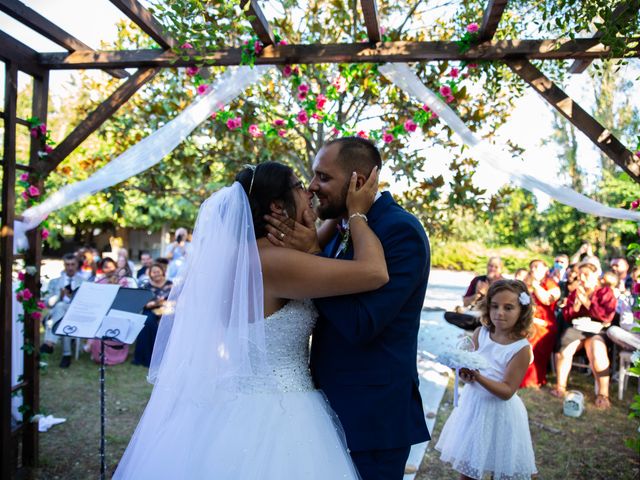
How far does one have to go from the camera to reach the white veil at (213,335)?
2.19 m

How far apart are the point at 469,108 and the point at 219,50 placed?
125 inches

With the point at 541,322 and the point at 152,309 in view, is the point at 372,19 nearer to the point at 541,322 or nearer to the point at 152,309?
the point at 541,322

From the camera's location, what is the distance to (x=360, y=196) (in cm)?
234

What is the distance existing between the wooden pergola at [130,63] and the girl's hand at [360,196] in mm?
1791

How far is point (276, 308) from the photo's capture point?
232 centimetres

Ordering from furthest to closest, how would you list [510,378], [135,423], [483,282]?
[483,282], [135,423], [510,378]

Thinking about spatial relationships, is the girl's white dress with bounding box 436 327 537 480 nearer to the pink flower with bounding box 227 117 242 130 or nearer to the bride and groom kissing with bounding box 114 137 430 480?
the bride and groom kissing with bounding box 114 137 430 480

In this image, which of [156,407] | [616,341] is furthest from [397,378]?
[616,341]

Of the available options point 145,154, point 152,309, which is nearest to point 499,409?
point 145,154

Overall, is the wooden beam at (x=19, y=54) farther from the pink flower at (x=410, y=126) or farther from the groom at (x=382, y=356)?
the pink flower at (x=410, y=126)

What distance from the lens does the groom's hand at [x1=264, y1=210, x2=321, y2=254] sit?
2254 millimetres

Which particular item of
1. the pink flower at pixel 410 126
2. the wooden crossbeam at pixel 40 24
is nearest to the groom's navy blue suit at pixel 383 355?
the wooden crossbeam at pixel 40 24

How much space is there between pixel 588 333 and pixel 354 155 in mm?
5859

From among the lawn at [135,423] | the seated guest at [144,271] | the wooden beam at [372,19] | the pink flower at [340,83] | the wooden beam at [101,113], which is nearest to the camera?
the wooden beam at [372,19]
